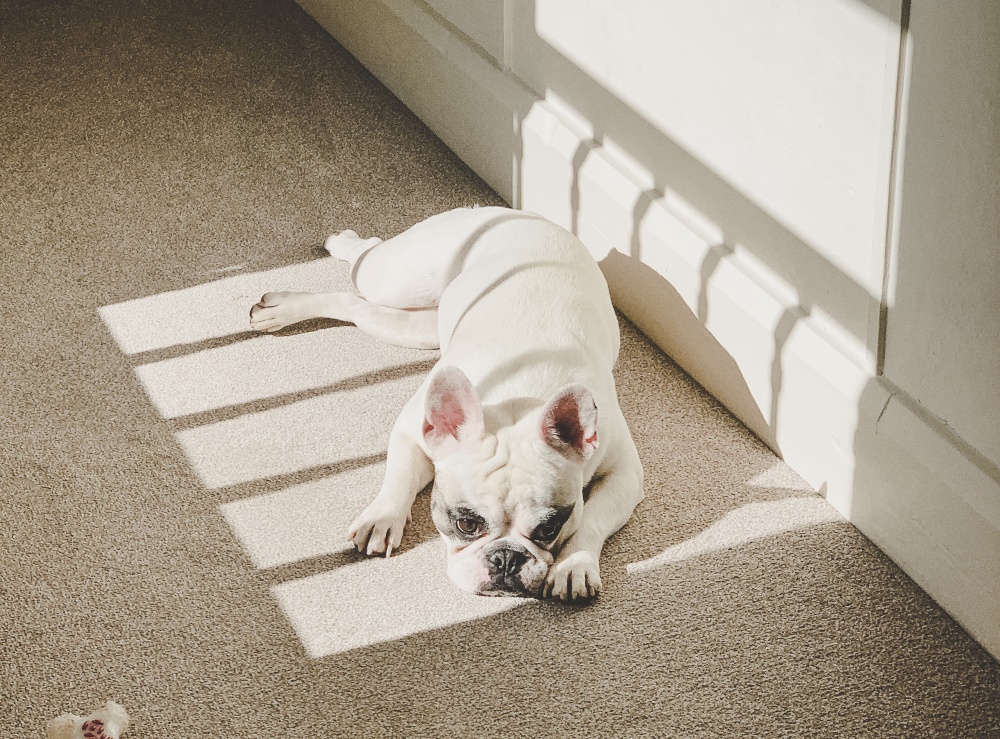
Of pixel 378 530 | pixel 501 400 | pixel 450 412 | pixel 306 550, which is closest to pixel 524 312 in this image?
pixel 501 400

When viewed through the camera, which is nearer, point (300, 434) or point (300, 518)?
point (300, 518)

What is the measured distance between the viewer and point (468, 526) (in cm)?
199

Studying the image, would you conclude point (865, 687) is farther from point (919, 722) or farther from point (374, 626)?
point (374, 626)

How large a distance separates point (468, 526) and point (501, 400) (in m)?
0.22

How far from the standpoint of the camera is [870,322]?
2.06 metres

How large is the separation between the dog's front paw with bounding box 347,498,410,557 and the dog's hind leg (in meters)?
0.57

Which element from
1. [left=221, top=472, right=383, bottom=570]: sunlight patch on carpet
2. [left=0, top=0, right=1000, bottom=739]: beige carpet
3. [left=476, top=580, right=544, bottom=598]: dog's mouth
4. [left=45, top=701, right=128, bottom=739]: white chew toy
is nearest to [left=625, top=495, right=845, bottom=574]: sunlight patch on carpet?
[left=0, top=0, right=1000, bottom=739]: beige carpet

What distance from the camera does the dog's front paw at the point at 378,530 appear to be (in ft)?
6.95

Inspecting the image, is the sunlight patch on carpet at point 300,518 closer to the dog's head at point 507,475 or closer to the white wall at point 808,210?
the dog's head at point 507,475

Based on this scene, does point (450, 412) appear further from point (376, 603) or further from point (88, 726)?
point (88, 726)

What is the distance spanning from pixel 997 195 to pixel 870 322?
0.40m

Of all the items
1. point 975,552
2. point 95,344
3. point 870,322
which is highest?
point 870,322

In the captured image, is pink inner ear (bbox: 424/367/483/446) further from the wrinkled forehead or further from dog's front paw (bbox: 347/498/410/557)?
dog's front paw (bbox: 347/498/410/557)

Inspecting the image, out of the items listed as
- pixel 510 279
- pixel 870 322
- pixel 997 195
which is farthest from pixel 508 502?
pixel 997 195
